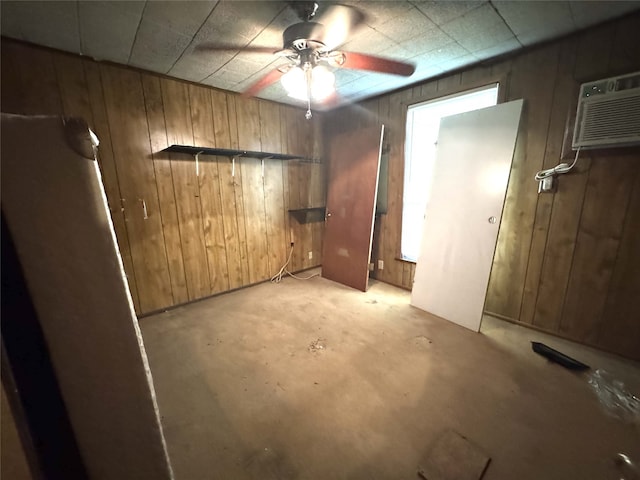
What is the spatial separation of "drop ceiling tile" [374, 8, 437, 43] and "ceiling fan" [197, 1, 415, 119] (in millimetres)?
196

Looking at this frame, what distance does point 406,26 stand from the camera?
171cm

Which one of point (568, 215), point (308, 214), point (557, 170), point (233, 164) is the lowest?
point (308, 214)

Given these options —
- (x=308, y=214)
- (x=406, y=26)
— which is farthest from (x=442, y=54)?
(x=308, y=214)

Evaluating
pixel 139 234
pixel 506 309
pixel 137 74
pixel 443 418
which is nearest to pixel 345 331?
pixel 443 418

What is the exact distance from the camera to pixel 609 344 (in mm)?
1926

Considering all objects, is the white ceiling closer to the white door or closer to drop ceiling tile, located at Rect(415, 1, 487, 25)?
drop ceiling tile, located at Rect(415, 1, 487, 25)

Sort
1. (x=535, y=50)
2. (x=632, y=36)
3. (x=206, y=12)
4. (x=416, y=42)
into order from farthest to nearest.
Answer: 1. (x=535, y=50)
2. (x=416, y=42)
3. (x=632, y=36)
4. (x=206, y=12)

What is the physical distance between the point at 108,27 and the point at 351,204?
252 centimetres

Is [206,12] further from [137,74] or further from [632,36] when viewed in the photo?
[632,36]

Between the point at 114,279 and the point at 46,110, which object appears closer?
the point at 114,279

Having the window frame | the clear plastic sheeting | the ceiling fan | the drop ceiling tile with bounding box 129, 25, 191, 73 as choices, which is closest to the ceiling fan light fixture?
the ceiling fan

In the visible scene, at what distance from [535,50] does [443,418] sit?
272 centimetres

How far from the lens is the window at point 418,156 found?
2750mm

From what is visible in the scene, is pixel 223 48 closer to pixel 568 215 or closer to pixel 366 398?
pixel 366 398
